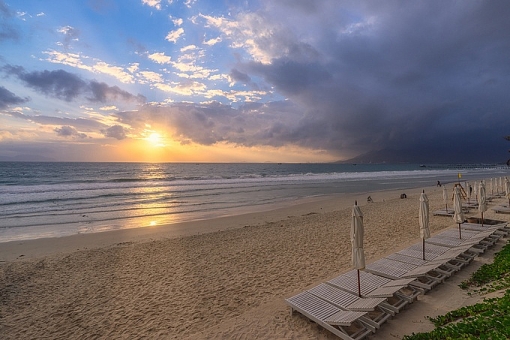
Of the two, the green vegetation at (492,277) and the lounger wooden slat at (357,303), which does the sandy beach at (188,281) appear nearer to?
the lounger wooden slat at (357,303)

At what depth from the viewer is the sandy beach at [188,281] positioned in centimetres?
603

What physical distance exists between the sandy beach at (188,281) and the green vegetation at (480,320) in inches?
17.2

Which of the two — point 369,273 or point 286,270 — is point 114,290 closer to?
point 286,270

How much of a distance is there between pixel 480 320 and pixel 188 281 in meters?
7.09

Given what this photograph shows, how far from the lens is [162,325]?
6.18 meters

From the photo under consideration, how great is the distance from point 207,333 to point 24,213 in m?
22.3

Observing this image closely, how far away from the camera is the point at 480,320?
475 centimetres

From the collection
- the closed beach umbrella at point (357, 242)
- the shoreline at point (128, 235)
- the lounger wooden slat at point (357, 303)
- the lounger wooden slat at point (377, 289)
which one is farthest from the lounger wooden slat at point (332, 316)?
the shoreline at point (128, 235)

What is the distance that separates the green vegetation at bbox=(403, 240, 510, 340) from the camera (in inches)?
172

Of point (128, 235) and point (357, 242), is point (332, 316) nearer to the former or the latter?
point (357, 242)

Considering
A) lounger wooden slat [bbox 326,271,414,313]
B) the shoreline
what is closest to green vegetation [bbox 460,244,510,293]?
lounger wooden slat [bbox 326,271,414,313]

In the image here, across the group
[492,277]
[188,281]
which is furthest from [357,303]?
[188,281]

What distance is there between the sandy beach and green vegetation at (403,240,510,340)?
44cm

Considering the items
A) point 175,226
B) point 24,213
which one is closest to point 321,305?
point 175,226
